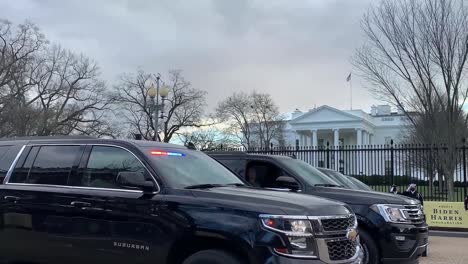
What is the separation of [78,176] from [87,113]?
47571mm

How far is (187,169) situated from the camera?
20.2ft

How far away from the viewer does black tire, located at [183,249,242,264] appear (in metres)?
5.16

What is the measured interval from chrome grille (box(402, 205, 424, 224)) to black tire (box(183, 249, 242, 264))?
412 cm

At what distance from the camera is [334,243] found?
5230 mm

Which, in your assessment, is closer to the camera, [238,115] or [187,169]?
[187,169]

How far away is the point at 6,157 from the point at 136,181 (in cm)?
241

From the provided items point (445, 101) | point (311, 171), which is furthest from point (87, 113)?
point (311, 171)

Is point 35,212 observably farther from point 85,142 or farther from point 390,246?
point 390,246

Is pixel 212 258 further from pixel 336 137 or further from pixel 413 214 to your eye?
pixel 336 137

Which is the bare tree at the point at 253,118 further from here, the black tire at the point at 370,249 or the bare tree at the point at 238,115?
the black tire at the point at 370,249

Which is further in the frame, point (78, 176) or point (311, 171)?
point (311, 171)

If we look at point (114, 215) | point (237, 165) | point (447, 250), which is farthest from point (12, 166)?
point (447, 250)


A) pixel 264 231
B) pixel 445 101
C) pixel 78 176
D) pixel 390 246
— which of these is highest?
pixel 445 101

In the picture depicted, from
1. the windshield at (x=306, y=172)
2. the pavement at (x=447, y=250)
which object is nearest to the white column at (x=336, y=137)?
the pavement at (x=447, y=250)
